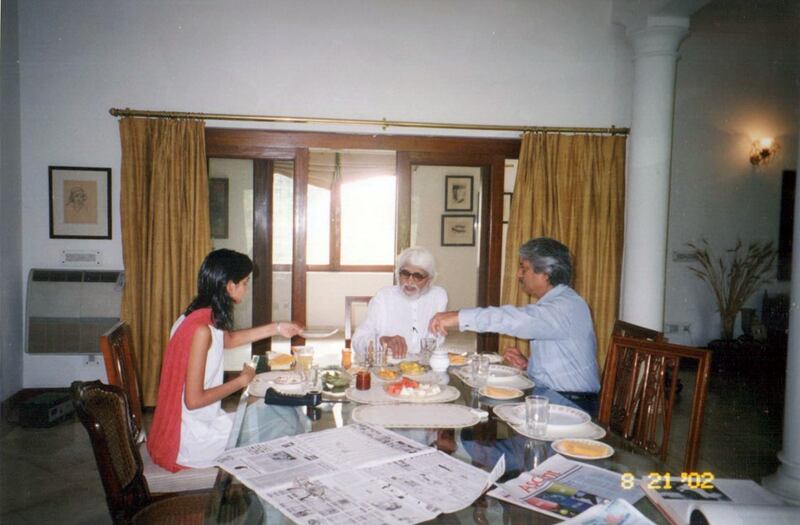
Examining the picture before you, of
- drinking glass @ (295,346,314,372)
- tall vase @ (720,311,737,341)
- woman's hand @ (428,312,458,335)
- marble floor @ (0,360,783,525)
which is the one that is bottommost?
marble floor @ (0,360,783,525)

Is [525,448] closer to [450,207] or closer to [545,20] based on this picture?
[545,20]

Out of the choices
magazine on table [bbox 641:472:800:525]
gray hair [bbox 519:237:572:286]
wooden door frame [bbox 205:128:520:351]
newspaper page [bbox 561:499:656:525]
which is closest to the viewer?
magazine on table [bbox 641:472:800:525]

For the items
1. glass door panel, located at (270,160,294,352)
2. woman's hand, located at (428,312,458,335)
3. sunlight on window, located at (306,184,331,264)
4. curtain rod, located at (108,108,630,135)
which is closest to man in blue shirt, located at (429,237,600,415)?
woman's hand, located at (428,312,458,335)

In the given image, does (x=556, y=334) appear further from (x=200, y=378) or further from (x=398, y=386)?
(x=200, y=378)

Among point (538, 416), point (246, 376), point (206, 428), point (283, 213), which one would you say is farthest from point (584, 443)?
point (283, 213)

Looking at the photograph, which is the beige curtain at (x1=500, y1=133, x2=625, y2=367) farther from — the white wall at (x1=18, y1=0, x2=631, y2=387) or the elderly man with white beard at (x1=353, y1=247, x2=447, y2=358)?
the elderly man with white beard at (x1=353, y1=247, x2=447, y2=358)

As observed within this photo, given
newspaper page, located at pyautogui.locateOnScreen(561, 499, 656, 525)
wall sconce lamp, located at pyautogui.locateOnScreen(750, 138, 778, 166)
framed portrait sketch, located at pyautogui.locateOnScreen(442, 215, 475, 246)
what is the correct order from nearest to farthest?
newspaper page, located at pyautogui.locateOnScreen(561, 499, 656, 525), wall sconce lamp, located at pyautogui.locateOnScreen(750, 138, 778, 166), framed portrait sketch, located at pyautogui.locateOnScreen(442, 215, 475, 246)

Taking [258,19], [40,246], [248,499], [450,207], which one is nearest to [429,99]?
[258,19]

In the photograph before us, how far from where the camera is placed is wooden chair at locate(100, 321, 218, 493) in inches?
72.9

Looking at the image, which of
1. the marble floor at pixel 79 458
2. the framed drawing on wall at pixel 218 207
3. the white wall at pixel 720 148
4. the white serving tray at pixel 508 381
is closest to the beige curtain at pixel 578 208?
the marble floor at pixel 79 458

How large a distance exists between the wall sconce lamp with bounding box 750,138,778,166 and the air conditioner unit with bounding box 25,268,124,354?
5797mm

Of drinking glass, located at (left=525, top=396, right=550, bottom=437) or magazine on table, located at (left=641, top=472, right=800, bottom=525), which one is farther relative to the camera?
drinking glass, located at (left=525, top=396, right=550, bottom=437)

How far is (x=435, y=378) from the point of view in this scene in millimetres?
2104

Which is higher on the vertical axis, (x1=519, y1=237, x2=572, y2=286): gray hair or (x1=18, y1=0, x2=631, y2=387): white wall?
(x1=18, y1=0, x2=631, y2=387): white wall
